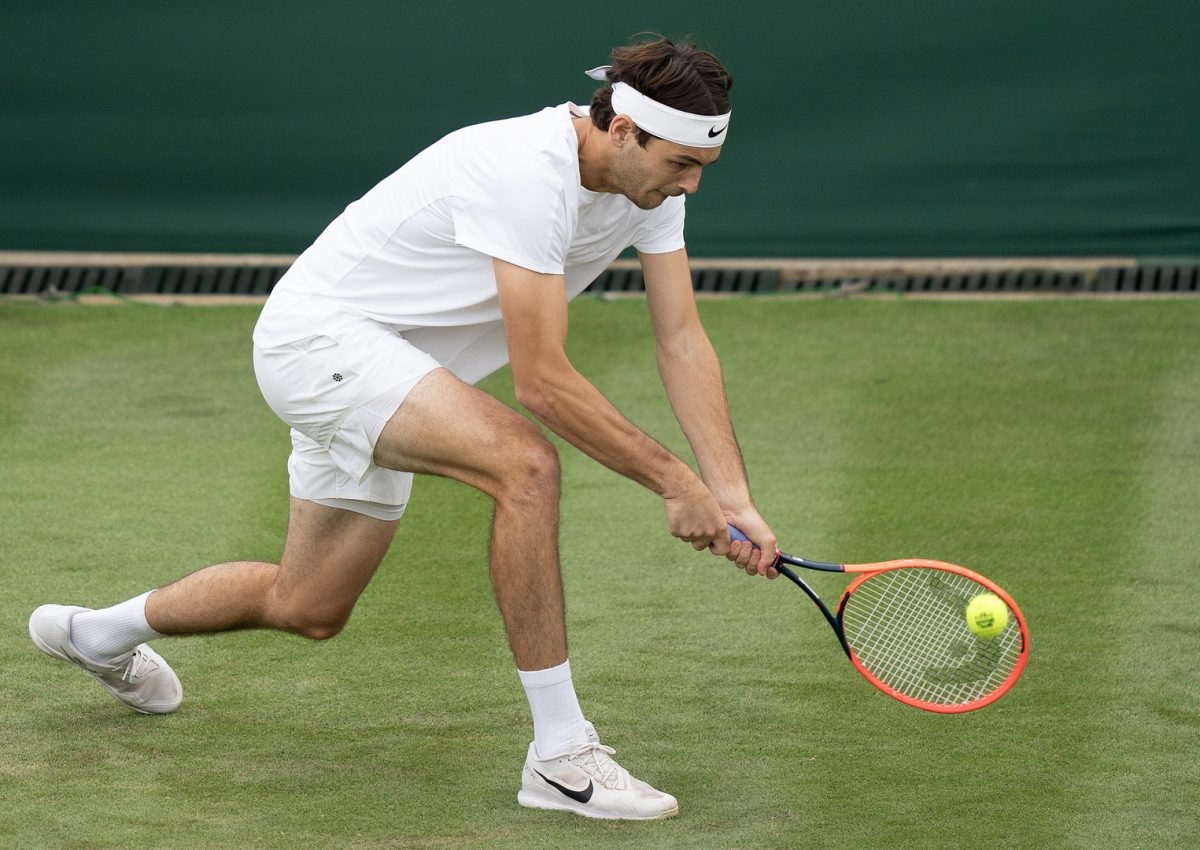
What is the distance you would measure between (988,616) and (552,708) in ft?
2.95

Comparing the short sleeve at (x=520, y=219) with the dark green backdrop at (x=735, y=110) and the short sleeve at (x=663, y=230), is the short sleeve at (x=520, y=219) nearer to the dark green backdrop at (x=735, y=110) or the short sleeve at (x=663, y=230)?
the short sleeve at (x=663, y=230)

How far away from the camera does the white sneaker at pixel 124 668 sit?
12.6ft

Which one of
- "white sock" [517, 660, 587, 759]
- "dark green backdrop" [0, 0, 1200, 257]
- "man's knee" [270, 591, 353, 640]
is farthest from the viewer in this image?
"dark green backdrop" [0, 0, 1200, 257]

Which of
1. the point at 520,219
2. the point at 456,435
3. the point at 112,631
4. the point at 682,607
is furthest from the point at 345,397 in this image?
the point at 682,607

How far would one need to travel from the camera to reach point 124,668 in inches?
151

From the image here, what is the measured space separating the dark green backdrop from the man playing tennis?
14.0 ft

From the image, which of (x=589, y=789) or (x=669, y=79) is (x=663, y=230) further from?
(x=589, y=789)

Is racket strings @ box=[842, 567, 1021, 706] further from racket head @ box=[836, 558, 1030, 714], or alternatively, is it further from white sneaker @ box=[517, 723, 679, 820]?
white sneaker @ box=[517, 723, 679, 820]

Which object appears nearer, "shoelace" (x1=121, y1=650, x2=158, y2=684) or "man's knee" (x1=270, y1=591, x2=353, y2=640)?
"man's knee" (x1=270, y1=591, x2=353, y2=640)

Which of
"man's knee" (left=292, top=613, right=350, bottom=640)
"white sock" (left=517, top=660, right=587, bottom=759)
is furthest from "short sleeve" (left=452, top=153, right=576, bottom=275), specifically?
"man's knee" (left=292, top=613, right=350, bottom=640)

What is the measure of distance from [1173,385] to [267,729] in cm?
402

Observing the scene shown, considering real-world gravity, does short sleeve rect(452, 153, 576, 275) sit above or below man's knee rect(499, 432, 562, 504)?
above

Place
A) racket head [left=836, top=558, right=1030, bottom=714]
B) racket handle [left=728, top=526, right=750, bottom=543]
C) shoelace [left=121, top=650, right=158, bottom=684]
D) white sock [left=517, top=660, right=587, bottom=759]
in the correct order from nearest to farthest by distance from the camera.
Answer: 1. white sock [left=517, top=660, right=587, bottom=759]
2. racket handle [left=728, top=526, right=750, bottom=543]
3. racket head [left=836, top=558, right=1030, bottom=714]
4. shoelace [left=121, top=650, right=158, bottom=684]

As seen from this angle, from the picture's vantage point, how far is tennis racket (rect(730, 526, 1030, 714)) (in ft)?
11.7
